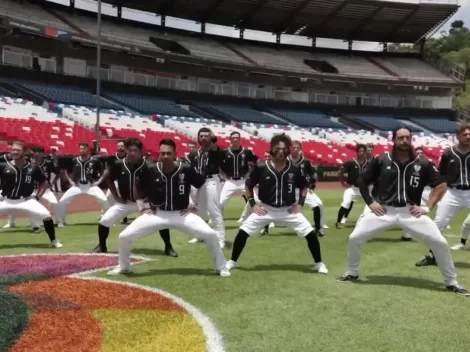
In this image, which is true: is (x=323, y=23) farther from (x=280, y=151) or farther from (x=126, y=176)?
(x=280, y=151)

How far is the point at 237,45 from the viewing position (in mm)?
55406

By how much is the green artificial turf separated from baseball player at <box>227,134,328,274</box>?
0.62 metres

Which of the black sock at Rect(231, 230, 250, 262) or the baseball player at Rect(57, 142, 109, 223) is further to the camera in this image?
the baseball player at Rect(57, 142, 109, 223)

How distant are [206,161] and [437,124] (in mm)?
49352

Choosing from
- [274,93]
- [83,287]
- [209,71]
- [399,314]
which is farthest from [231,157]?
[274,93]

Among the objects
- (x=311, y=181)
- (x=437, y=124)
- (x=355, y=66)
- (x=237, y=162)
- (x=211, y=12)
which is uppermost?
(x=211, y=12)

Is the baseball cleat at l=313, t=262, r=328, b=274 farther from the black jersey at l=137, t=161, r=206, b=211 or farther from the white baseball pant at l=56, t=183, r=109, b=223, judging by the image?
the white baseball pant at l=56, t=183, r=109, b=223

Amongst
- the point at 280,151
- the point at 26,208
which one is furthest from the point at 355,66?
the point at 280,151

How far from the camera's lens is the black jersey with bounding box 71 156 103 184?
46.1 ft

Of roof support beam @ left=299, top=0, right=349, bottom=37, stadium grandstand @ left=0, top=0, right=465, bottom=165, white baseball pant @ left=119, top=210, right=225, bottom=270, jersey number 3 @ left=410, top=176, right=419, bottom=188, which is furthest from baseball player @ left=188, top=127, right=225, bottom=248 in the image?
roof support beam @ left=299, top=0, right=349, bottom=37

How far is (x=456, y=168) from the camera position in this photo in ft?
30.2

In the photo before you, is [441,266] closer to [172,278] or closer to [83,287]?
[172,278]

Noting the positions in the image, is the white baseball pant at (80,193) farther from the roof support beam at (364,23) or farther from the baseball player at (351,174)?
the roof support beam at (364,23)

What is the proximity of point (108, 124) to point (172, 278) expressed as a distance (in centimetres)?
2664
